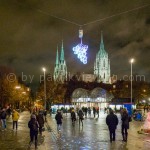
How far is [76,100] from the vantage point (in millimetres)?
101812

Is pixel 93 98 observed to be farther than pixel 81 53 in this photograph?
Yes

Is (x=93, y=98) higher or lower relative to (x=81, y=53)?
lower

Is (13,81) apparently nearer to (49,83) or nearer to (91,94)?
(49,83)

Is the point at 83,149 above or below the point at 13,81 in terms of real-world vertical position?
below

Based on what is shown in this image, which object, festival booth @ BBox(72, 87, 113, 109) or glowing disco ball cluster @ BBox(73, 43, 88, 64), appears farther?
festival booth @ BBox(72, 87, 113, 109)

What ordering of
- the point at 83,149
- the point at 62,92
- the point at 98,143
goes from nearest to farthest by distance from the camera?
the point at 83,149 < the point at 98,143 < the point at 62,92

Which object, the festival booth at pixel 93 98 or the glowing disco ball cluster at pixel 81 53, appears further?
the festival booth at pixel 93 98

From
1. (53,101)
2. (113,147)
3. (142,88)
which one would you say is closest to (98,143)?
(113,147)

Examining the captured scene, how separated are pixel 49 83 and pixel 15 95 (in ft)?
54.6

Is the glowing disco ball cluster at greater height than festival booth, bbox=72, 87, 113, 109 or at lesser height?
greater

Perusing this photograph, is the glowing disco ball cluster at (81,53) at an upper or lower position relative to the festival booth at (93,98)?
upper

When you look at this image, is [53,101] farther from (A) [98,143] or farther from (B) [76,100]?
(A) [98,143]

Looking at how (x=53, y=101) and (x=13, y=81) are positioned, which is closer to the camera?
(x=13, y=81)

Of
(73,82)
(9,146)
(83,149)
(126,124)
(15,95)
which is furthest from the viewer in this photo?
A: (73,82)
